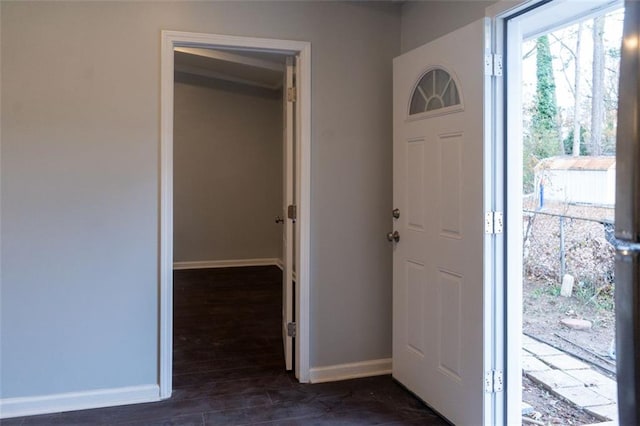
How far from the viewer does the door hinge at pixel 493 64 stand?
2.11 metres

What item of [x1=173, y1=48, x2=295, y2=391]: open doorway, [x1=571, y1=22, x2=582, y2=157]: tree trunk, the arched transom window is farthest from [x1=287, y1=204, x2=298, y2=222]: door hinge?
[x1=173, y1=48, x2=295, y2=391]: open doorway

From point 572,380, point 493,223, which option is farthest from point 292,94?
point 572,380

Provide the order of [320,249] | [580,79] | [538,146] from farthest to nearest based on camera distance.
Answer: [538,146] < [580,79] < [320,249]

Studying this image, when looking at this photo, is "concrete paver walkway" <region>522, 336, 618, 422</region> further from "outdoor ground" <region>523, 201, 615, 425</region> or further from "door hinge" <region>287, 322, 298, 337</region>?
"door hinge" <region>287, 322, 298, 337</region>

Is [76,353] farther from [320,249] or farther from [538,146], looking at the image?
[538,146]

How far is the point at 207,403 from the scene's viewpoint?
102 inches

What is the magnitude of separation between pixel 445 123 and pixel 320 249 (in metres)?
1.08

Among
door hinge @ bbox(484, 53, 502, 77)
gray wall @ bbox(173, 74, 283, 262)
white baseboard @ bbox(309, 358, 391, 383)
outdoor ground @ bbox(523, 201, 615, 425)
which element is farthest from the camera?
gray wall @ bbox(173, 74, 283, 262)

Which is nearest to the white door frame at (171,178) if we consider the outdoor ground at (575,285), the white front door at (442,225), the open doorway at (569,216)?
the white front door at (442,225)

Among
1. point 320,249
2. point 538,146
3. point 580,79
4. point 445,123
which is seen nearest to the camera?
point 445,123

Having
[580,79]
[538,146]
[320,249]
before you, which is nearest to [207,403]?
[320,249]

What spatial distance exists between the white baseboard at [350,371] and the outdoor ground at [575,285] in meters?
0.86

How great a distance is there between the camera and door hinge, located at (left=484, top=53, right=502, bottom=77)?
2107mm

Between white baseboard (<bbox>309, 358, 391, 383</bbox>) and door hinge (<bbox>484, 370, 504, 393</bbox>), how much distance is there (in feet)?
3.11
